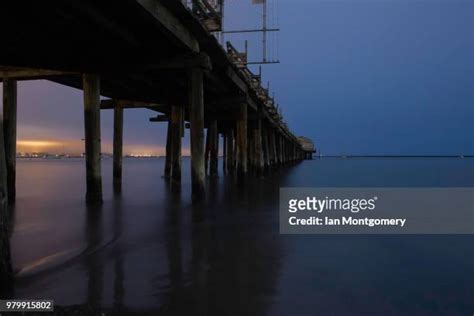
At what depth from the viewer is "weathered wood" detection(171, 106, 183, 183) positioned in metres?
15.6

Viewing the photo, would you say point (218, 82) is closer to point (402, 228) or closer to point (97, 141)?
point (97, 141)

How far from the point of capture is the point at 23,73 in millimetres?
9789

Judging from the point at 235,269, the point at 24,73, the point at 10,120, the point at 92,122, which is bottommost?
the point at 235,269

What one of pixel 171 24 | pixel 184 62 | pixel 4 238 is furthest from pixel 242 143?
pixel 4 238

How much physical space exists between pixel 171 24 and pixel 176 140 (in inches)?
336

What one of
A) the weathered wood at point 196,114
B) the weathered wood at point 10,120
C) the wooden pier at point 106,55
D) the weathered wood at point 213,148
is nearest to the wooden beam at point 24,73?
the wooden pier at point 106,55

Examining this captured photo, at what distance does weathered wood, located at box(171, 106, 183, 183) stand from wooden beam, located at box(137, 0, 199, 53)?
7.10m

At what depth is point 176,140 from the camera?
51.3ft

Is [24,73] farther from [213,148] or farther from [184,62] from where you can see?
[213,148]

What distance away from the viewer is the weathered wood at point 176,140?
51.3 feet

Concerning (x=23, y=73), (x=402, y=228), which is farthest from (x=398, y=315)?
(x=23, y=73)

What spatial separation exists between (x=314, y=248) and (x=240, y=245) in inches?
42.2

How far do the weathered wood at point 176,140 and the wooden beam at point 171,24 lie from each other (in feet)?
23.3

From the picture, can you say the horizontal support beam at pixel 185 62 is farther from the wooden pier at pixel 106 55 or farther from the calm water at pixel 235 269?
the calm water at pixel 235 269
